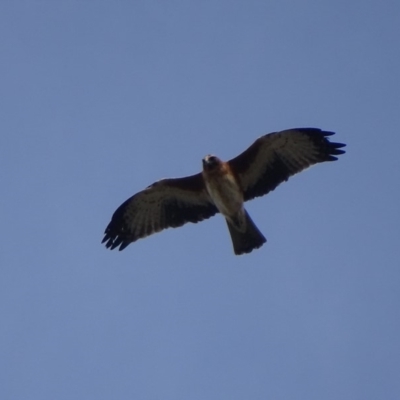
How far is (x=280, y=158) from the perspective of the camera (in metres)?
13.3

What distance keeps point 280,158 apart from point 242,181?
613 mm

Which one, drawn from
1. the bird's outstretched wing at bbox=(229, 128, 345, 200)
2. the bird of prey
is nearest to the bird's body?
the bird of prey

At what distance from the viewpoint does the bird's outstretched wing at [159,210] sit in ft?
44.4

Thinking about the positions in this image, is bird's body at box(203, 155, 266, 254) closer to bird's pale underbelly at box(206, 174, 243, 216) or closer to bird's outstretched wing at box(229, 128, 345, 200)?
bird's pale underbelly at box(206, 174, 243, 216)

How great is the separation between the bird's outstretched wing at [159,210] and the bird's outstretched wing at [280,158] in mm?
612

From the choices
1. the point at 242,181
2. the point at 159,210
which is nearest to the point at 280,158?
the point at 242,181

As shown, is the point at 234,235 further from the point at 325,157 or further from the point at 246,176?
the point at 325,157

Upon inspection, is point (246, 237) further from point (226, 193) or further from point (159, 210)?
point (159, 210)

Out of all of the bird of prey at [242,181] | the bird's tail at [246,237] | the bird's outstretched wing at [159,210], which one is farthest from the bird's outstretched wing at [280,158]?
the bird's outstretched wing at [159,210]

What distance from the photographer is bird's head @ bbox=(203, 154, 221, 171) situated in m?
13.0

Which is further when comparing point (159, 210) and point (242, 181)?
point (159, 210)

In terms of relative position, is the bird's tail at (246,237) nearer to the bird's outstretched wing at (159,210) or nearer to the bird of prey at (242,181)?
the bird of prey at (242,181)

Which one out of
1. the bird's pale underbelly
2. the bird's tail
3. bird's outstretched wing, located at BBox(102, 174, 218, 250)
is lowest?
the bird's tail

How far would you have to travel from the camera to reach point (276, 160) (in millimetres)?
13273
